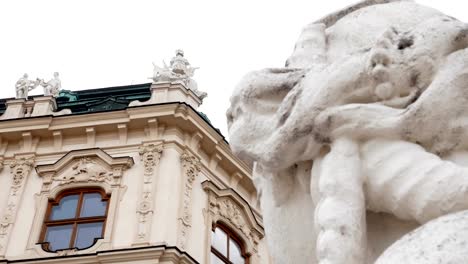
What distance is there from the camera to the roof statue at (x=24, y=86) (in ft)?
53.2

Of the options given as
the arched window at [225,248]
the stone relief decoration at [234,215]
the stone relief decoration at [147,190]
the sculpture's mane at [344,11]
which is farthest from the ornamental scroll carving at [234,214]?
the sculpture's mane at [344,11]

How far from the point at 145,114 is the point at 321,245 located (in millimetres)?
12814

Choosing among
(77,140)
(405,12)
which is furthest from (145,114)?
(405,12)

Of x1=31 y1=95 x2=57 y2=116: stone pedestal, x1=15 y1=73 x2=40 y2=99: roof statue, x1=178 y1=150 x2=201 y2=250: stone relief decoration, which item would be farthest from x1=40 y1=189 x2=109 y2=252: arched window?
x1=15 y1=73 x2=40 y2=99: roof statue

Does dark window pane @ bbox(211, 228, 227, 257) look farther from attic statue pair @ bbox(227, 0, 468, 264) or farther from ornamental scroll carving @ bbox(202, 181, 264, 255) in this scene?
attic statue pair @ bbox(227, 0, 468, 264)

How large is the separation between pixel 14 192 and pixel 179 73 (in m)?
4.47

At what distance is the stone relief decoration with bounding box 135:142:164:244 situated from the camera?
12225mm

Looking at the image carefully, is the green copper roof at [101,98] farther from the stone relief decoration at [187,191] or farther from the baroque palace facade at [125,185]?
the stone relief decoration at [187,191]

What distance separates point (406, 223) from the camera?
1.39 m

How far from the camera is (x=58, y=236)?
1285cm

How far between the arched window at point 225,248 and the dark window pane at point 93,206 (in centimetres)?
212

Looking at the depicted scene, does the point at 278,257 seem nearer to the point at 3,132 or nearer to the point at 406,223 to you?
the point at 406,223

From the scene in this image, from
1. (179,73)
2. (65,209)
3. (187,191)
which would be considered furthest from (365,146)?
(179,73)

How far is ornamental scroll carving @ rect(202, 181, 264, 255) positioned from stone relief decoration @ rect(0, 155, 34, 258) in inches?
138
